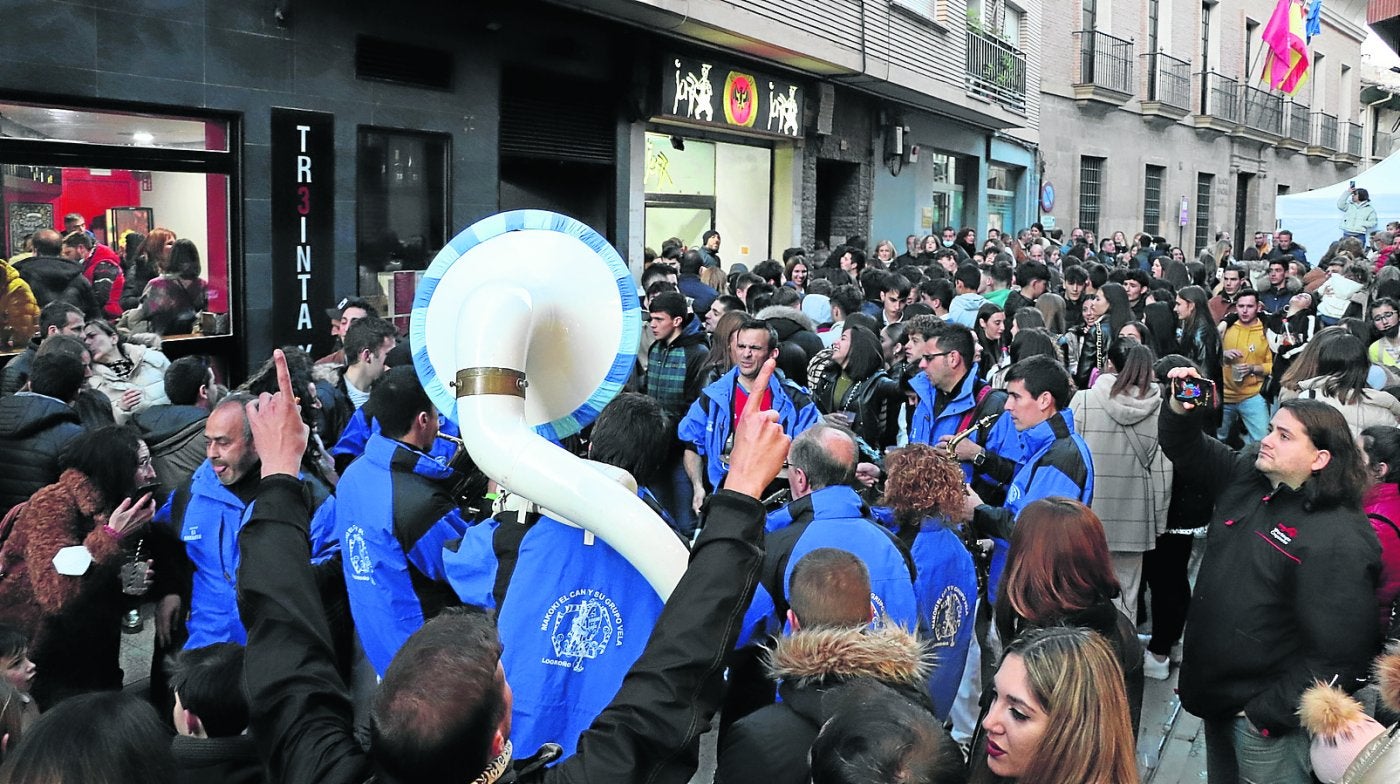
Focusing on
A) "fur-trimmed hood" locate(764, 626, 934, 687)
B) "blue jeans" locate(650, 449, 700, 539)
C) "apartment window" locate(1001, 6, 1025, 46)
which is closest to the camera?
"fur-trimmed hood" locate(764, 626, 934, 687)

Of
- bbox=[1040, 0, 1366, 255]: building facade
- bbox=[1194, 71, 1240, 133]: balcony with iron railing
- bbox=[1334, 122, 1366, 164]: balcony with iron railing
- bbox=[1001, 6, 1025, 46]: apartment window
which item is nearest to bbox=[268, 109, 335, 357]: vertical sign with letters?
bbox=[1001, 6, 1025, 46]: apartment window

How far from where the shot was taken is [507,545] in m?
2.96

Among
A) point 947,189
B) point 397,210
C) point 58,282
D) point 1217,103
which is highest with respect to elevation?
point 1217,103

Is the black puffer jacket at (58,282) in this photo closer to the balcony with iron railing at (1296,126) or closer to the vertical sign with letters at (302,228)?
the vertical sign with letters at (302,228)

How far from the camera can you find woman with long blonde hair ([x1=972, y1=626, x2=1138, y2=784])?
7.27ft

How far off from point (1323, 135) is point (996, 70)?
25.3 meters

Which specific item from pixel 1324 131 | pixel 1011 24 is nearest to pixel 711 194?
pixel 1011 24

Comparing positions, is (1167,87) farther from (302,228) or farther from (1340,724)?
(1340,724)

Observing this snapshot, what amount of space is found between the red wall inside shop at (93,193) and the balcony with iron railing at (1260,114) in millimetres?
32049

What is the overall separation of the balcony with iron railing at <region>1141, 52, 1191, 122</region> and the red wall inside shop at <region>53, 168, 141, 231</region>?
83.7 feet

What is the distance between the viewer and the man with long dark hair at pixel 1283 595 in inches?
131

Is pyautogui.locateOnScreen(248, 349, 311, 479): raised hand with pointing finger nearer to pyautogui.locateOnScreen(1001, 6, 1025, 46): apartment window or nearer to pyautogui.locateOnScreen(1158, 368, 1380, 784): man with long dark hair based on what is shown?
pyautogui.locateOnScreen(1158, 368, 1380, 784): man with long dark hair

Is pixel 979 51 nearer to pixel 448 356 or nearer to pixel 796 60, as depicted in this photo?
pixel 796 60

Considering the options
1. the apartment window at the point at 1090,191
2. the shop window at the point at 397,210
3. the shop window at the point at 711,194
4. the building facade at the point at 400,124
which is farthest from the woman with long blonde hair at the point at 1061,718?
the apartment window at the point at 1090,191
